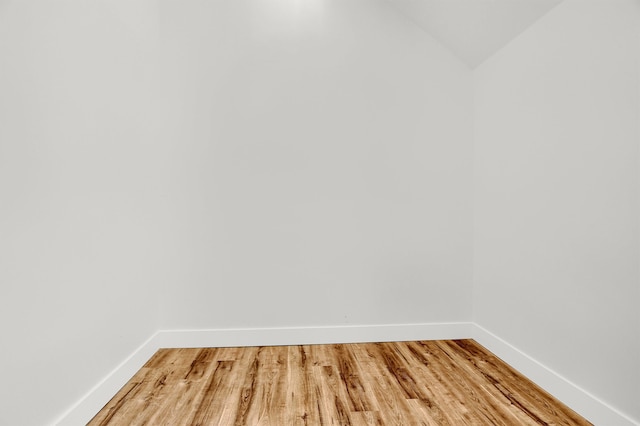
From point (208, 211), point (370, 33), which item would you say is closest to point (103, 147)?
point (208, 211)

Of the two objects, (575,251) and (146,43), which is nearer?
(575,251)

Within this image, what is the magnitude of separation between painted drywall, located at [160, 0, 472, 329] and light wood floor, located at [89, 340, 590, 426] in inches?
11.9

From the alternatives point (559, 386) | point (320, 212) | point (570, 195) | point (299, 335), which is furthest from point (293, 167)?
point (559, 386)

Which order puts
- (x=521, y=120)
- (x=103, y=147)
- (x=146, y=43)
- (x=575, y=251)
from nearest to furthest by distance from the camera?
(x=575, y=251) < (x=103, y=147) < (x=521, y=120) < (x=146, y=43)

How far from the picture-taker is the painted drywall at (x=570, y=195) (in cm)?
152

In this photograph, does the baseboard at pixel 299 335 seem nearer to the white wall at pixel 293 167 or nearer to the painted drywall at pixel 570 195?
the white wall at pixel 293 167

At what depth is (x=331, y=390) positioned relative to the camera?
6.40 feet

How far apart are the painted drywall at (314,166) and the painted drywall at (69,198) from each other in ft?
1.12

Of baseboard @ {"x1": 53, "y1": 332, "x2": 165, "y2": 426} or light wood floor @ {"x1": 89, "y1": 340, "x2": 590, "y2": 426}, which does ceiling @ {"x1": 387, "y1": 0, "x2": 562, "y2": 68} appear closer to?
light wood floor @ {"x1": 89, "y1": 340, "x2": 590, "y2": 426}

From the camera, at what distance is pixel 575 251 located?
1.79 metres

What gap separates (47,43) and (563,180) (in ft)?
7.46

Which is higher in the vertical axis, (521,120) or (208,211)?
(521,120)

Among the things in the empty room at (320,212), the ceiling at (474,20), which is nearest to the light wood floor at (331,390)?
the empty room at (320,212)

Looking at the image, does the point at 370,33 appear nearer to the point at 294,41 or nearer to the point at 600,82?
the point at 294,41
